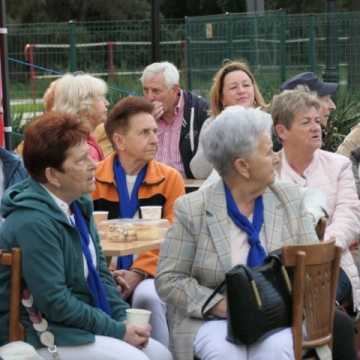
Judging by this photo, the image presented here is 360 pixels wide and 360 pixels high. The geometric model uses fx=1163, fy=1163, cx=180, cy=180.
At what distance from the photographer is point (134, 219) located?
605cm

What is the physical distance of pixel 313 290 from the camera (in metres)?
4.78

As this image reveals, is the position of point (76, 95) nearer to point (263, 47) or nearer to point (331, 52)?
point (331, 52)

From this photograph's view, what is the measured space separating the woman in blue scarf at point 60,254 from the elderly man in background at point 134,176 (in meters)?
1.13

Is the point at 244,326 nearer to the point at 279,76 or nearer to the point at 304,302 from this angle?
the point at 304,302

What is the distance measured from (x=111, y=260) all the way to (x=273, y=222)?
147 centimetres

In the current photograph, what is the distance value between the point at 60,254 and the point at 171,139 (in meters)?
3.60

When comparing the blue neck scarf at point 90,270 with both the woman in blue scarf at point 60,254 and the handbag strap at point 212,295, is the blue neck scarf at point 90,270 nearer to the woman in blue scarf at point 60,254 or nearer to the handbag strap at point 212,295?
the woman in blue scarf at point 60,254

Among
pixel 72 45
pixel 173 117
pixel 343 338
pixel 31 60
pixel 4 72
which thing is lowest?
pixel 343 338

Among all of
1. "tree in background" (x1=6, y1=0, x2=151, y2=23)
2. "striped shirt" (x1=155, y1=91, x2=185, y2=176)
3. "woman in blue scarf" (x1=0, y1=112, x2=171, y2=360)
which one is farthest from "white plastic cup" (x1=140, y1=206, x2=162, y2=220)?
"tree in background" (x1=6, y1=0, x2=151, y2=23)

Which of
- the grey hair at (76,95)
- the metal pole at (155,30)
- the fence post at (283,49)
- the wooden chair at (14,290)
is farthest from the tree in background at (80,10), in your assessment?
the wooden chair at (14,290)

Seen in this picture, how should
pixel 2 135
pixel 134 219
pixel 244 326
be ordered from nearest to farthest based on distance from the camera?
pixel 244 326
pixel 134 219
pixel 2 135

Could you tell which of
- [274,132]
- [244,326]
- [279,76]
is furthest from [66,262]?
[279,76]

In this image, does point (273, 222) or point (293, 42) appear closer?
point (273, 222)

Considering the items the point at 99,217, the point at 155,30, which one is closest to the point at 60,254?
the point at 99,217
